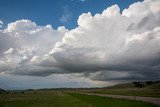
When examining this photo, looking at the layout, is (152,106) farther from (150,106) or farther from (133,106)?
(133,106)

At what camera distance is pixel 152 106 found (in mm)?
43156

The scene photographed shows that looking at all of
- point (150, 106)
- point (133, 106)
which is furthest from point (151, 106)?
point (133, 106)

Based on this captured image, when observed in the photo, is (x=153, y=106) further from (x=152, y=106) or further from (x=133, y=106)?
(x=133, y=106)

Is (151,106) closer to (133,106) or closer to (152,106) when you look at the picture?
(152,106)

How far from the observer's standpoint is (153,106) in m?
43.1

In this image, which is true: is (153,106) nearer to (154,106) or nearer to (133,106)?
(154,106)

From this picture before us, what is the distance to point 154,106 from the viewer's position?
4309cm

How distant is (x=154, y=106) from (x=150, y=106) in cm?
60

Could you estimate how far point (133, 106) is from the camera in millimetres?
45344

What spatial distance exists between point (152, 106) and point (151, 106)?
0.16 m

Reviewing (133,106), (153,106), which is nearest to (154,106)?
(153,106)

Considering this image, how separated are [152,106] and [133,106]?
11.0ft

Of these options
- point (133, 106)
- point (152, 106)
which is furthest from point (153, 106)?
point (133, 106)

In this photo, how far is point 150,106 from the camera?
43281 mm
